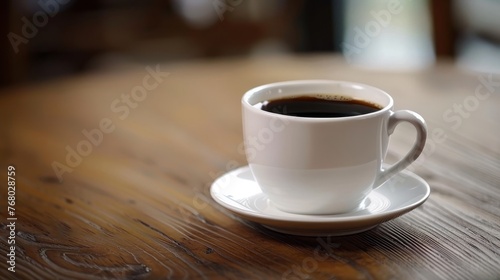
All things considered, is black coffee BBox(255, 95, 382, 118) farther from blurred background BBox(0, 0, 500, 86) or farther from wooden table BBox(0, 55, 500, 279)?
blurred background BBox(0, 0, 500, 86)

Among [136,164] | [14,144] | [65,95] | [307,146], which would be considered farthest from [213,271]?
[65,95]

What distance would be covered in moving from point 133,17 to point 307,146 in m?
1.95

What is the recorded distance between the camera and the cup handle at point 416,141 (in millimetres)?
794

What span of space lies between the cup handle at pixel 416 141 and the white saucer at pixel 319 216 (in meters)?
0.03

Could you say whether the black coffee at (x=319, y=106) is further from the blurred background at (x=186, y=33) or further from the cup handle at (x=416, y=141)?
the blurred background at (x=186, y=33)

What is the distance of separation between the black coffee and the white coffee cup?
0.02m

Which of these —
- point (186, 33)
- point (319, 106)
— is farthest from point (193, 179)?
point (186, 33)

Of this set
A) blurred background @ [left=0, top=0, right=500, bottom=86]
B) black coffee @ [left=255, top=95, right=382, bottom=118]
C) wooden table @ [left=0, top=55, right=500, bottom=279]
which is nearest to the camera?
wooden table @ [left=0, top=55, right=500, bottom=279]

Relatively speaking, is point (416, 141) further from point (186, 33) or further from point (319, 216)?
point (186, 33)

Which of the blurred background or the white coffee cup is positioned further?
the blurred background

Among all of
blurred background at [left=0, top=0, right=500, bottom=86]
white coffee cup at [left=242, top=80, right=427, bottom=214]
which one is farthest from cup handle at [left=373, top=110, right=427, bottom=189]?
blurred background at [left=0, top=0, right=500, bottom=86]

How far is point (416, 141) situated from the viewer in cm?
81

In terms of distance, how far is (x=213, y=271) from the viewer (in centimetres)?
71

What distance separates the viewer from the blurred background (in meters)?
2.32
